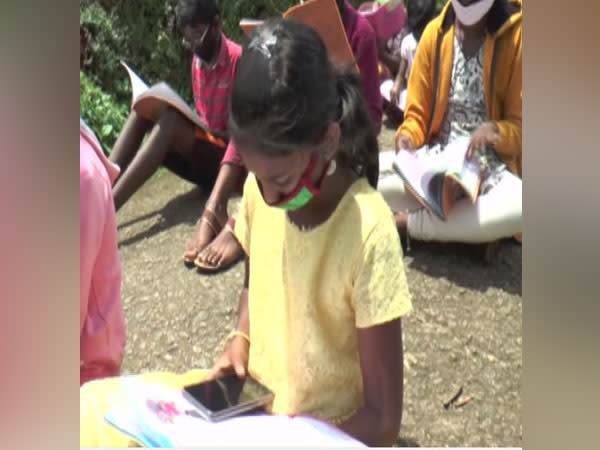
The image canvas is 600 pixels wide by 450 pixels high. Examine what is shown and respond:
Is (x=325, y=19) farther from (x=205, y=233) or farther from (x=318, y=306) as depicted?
(x=318, y=306)

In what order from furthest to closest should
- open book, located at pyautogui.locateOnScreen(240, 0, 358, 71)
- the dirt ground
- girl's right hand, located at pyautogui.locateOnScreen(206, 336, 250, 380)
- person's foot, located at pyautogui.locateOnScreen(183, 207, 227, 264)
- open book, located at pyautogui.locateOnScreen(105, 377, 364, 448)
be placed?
person's foot, located at pyautogui.locateOnScreen(183, 207, 227, 264) → open book, located at pyautogui.locateOnScreen(240, 0, 358, 71) → the dirt ground → girl's right hand, located at pyautogui.locateOnScreen(206, 336, 250, 380) → open book, located at pyautogui.locateOnScreen(105, 377, 364, 448)

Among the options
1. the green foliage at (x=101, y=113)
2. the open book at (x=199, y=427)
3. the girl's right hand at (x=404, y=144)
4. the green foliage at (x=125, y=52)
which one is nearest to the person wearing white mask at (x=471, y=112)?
the girl's right hand at (x=404, y=144)

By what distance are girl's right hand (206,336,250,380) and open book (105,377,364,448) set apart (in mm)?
138

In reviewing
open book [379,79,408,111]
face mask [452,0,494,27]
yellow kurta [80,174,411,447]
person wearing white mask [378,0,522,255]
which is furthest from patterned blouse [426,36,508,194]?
yellow kurta [80,174,411,447]

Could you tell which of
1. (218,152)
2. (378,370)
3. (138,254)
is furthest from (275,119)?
(218,152)

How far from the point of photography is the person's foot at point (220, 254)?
11.0 ft

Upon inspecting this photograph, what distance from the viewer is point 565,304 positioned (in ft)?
2.16

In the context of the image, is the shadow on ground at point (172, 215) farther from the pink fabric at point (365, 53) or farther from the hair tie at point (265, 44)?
the hair tie at point (265, 44)

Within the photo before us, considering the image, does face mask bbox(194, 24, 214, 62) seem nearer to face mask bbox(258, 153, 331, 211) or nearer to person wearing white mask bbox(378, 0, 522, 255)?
person wearing white mask bbox(378, 0, 522, 255)

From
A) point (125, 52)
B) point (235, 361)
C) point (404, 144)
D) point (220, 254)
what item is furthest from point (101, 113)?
point (235, 361)

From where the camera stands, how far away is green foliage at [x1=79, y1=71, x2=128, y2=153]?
5.64m

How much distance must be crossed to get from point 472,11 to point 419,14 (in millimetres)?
2028

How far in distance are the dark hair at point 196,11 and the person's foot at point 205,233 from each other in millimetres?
906

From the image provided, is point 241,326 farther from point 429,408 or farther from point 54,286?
point 54,286
